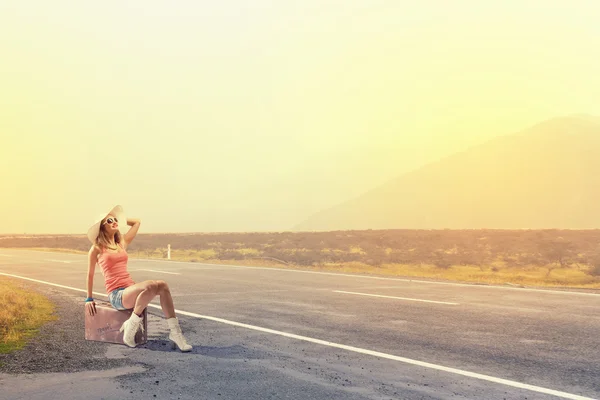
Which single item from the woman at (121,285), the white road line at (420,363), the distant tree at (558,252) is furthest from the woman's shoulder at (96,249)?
the distant tree at (558,252)

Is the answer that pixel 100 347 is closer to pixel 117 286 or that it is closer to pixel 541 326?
pixel 117 286

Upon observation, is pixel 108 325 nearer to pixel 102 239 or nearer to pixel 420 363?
pixel 102 239

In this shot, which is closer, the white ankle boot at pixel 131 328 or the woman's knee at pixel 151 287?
the woman's knee at pixel 151 287

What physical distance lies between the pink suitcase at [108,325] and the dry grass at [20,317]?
103cm

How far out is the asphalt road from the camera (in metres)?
5.55

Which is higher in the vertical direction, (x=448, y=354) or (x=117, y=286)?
(x=117, y=286)

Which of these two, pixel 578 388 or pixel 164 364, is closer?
pixel 578 388

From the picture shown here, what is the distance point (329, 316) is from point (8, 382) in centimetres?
527

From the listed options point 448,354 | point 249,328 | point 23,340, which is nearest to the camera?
point 448,354

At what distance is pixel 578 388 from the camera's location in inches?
217

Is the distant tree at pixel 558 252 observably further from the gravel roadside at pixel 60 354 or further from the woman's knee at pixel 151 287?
the woman's knee at pixel 151 287

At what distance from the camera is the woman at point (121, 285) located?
22.9 ft

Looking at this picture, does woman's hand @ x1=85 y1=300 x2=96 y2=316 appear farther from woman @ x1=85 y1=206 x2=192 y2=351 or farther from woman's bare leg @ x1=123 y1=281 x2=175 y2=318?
woman's bare leg @ x1=123 y1=281 x2=175 y2=318

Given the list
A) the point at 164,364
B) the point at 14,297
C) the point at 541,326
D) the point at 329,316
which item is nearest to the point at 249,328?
the point at 329,316
